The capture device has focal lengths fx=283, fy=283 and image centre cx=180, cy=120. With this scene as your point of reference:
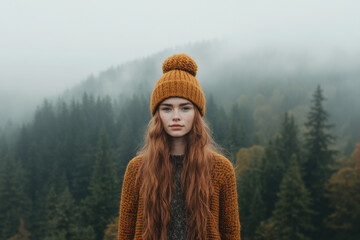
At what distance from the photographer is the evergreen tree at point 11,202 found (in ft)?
133

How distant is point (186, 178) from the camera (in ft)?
10.9

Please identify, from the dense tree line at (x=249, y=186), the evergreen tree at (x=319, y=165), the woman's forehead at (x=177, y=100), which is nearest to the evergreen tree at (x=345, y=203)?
the dense tree line at (x=249, y=186)

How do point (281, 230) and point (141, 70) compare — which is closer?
point (281, 230)

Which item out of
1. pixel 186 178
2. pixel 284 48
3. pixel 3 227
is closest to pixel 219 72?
pixel 284 48

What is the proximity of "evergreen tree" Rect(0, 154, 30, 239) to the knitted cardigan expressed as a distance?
45465 millimetres

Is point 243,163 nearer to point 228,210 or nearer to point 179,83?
point 228,210

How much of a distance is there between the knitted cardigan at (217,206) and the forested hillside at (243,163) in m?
0.63

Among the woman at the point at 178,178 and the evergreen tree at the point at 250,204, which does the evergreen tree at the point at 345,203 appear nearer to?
the evergreen tree at the point at 250,204

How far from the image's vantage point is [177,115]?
10.7 ft

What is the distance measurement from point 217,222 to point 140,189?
38.8 inches

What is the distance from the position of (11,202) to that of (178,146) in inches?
1979

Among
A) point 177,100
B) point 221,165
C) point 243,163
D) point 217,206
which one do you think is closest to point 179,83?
point 177,100

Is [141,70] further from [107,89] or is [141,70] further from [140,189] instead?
[140,189]

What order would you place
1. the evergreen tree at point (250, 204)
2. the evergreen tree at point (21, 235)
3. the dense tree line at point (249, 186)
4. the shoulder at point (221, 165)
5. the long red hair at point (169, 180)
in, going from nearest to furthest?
the long red hair at point (169, 180) → the shoulder at point (221, 165) → the dense tree line at point (249, 186) → the evergreen tree at point (250, 204) → the evergreen tree at point (21, 235)
